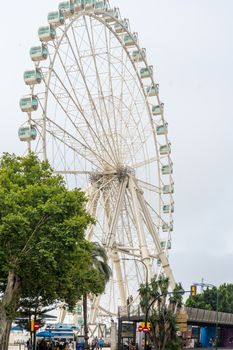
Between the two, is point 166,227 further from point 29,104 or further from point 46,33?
point 46,33

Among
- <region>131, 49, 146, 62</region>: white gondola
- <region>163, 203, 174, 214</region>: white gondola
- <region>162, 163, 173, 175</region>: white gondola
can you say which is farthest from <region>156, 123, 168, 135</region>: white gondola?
<region>131, 49, 146, 62</region>: white gondola

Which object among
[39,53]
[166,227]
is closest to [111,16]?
[39,53]

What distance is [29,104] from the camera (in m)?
51.8

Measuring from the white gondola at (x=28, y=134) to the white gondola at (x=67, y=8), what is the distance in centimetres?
932

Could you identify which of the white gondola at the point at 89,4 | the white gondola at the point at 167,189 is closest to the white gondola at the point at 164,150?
the white gondola at the point at 167,189

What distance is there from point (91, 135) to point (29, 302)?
49.6ft

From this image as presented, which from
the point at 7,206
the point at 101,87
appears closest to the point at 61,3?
the point at 101,87

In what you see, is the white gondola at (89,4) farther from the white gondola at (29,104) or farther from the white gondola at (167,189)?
the white gondola at (167,189)

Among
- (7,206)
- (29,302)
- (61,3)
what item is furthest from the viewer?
(61,3)

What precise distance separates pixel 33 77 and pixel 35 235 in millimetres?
16043

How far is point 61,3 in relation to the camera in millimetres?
55406

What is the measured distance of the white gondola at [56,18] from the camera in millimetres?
53750

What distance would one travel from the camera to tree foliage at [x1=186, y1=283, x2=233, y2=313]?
399 ft

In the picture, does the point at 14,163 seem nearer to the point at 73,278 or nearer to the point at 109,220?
the point at 73,278
